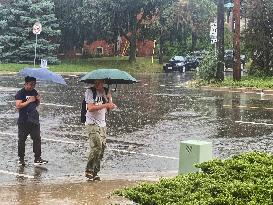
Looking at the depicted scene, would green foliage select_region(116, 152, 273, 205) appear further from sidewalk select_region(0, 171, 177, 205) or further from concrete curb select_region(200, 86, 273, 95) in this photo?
concrete curb select_region(200, 86, 273, 95)

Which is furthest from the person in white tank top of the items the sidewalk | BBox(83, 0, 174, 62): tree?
BBox(83, 0, 174, 62): tree

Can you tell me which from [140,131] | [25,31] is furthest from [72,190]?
[25,31]

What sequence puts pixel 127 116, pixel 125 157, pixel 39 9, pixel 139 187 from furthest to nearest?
pixel 39 9 < pixel 127 116 < pixel 125 157 < pixel 139 187

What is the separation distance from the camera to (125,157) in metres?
12.3

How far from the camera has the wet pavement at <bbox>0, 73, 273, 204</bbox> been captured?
395 inches

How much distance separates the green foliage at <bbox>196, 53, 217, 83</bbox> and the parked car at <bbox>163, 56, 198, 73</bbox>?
1909 cm

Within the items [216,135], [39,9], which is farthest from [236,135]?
[39,9]

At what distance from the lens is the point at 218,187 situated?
18.4 ft

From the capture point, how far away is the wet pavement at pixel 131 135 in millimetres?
10031

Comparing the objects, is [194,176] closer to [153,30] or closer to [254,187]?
[254,187]

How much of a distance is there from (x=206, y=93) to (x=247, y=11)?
771 cm

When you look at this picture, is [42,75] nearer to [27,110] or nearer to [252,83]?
[27,110]

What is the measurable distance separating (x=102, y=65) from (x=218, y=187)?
47.5 m

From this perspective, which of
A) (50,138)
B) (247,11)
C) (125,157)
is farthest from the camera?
(247,11)
